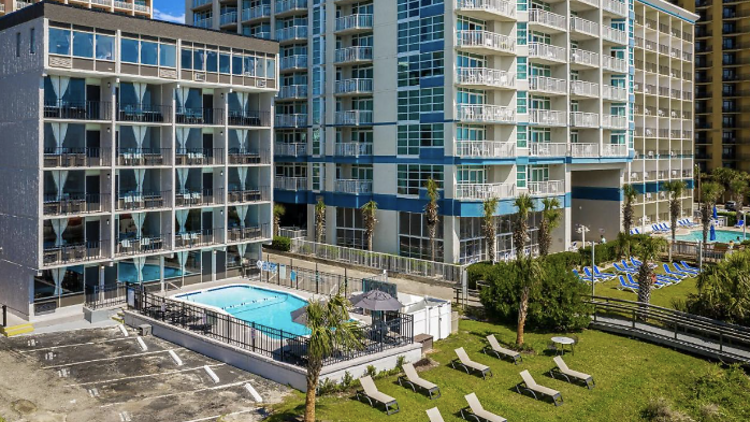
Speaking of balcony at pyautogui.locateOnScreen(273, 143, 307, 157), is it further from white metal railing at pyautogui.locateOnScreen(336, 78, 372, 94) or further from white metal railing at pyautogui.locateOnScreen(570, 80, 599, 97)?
white metal railing at pyautogui.locateOnScreen(570, 80, 599, 97)

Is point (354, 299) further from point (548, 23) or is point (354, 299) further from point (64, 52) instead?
point (548, 23)

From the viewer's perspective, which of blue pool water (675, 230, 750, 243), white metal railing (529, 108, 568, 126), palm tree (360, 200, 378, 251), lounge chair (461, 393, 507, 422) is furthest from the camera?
blue pool water (675, 230, 750, 243)

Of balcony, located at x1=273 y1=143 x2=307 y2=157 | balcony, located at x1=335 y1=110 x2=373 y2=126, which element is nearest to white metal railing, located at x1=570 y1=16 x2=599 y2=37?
balcony, located at x1=335 y1=110 x2=373 y2=126

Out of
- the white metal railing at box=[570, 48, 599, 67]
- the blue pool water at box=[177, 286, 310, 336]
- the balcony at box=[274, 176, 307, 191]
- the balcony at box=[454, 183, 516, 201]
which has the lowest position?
the blue pool water at box=[177, 286, 310, 336]

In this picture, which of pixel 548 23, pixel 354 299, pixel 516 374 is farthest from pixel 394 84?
pixel 516 374

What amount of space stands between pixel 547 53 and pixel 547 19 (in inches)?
104

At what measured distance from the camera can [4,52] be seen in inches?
1320

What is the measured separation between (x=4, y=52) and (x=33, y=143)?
594 cm

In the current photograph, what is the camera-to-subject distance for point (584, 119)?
181 ft

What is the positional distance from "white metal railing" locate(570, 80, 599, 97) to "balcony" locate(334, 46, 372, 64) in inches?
678

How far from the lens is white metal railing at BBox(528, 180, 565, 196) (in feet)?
163

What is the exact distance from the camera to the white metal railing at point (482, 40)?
4450cm

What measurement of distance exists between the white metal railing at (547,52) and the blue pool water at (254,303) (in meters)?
27.4

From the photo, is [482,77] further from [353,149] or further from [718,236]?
[718,236]
